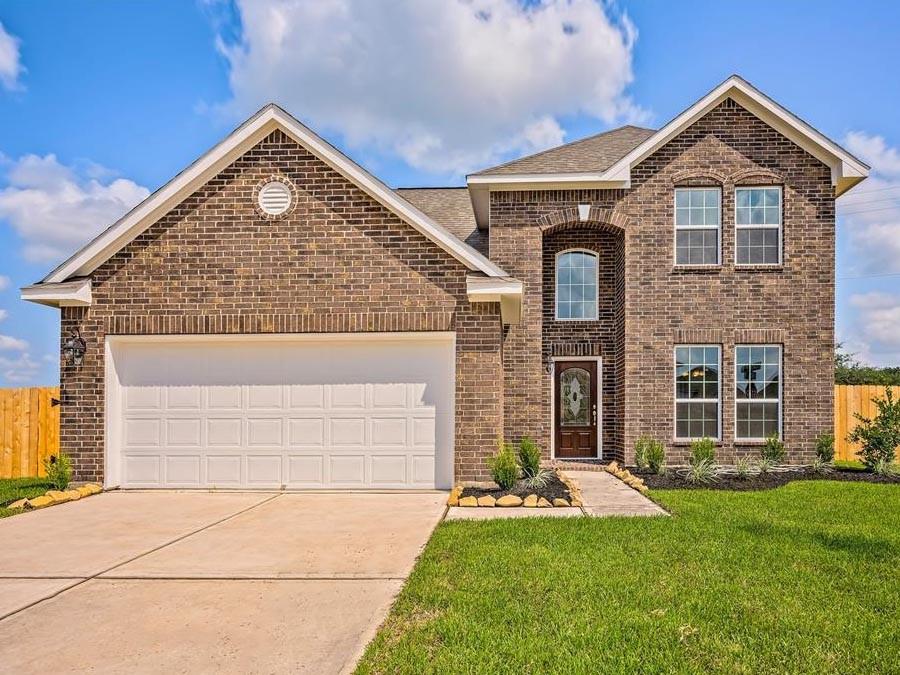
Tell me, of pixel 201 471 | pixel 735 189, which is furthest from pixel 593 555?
pixel 735 189

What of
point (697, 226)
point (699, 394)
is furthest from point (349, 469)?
point (697, 226)

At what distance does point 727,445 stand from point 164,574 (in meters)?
11.8

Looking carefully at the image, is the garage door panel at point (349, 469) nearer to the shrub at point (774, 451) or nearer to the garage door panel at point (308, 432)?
the garage door panel at point (308, 432)

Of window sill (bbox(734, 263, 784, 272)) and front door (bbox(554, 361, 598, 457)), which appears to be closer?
window sill (bbox(734, 263, 784, 272))

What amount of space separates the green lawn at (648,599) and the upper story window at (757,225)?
24.8ft

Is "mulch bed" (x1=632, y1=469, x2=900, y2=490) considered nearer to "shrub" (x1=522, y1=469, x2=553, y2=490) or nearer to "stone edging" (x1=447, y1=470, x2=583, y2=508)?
"shrub" (x1=522, y1=469, x2=553, y2=490)

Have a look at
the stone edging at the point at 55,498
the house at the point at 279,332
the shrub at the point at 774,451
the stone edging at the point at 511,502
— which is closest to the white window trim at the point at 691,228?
the shrub at the point at 774,451

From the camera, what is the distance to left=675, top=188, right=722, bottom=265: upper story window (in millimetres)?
14438

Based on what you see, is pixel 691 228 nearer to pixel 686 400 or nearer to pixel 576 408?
pixel 686 400

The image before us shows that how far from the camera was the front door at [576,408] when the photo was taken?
50.6ft

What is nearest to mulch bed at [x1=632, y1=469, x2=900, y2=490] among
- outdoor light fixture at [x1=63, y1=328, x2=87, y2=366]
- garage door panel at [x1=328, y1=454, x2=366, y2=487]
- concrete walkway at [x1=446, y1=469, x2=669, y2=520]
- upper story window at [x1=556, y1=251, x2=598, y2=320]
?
concrete walkway at [x1=446, y1=469, x2=669, y2=520]

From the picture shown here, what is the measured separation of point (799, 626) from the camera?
15.3 ft

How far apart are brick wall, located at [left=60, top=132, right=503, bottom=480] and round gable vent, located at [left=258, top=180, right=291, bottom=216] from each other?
0.12 meters

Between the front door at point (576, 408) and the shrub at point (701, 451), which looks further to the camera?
the front door at point (576, 408)
